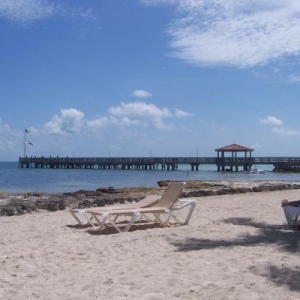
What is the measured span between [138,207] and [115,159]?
6343 centimetres

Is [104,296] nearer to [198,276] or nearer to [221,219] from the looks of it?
[198,276]

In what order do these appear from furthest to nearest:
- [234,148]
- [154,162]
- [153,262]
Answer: [154,162]
[234,148]
[153,262]

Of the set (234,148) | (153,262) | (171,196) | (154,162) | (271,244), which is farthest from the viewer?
(154,162)

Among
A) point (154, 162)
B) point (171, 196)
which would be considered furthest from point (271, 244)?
point (154, 162)

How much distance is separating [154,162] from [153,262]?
63.0m

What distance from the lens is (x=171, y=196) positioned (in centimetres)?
841

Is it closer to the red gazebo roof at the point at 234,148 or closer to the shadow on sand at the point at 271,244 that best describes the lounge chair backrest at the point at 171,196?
the shadow on sand at the point at 271,244

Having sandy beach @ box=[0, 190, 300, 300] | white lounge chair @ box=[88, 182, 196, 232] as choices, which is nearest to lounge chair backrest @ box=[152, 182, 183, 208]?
white lounge chair @ box=[88, 182, 196, 232]

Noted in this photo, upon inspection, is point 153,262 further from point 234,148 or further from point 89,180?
point 234,148

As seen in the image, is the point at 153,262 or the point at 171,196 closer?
the point at 153,262

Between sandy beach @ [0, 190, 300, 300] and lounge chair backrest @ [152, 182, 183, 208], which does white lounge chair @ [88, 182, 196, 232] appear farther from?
sandy beach @ [0, 190, 300, 300]

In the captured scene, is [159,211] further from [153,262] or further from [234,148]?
[234,148]

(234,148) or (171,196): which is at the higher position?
(234,148)

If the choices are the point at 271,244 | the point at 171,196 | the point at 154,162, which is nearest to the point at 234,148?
the point at 154,162
